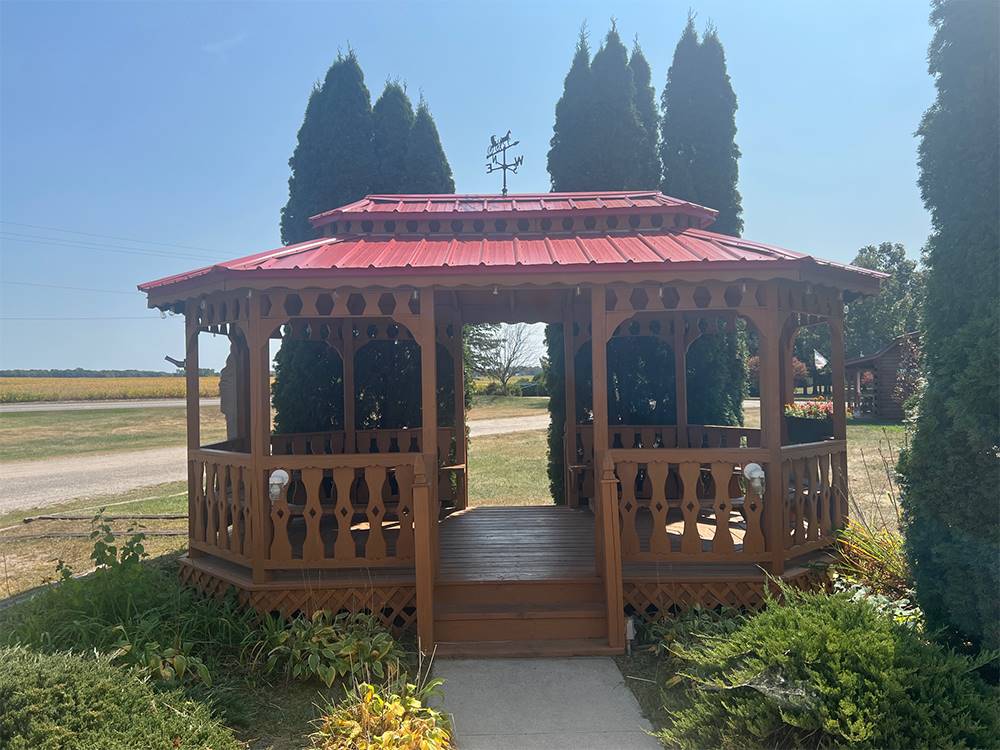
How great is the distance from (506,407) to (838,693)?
37.2 meters

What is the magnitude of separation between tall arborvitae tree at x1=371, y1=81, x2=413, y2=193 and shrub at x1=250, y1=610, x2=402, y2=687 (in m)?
8.13

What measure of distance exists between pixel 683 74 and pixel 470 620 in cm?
1169

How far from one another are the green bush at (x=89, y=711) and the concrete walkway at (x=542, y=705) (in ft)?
4.54

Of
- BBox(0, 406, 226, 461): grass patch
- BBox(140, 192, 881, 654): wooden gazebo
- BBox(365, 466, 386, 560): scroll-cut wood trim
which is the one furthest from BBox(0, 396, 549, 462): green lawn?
BBox(365, 466, 386, 560): scroll-cut wood trim

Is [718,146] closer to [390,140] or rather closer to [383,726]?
[390,140]

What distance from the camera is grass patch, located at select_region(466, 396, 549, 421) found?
1398 inches

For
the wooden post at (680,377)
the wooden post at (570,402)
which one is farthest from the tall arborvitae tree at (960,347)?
the wooden post at (570,402)

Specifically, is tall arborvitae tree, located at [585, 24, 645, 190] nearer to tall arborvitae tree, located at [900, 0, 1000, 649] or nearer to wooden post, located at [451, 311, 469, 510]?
wooden post, located at [451, 311, 469, 510]

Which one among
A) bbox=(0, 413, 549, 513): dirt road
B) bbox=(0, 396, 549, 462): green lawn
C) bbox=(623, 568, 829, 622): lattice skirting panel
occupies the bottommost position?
bbox=(0, 413, 549, 513): dirt road

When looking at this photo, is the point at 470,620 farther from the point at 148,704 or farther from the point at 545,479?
the point at 545,479

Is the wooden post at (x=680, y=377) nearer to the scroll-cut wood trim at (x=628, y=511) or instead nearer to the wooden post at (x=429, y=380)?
the scroll-cut wood trim at (x=628, y=511)

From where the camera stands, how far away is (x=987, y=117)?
413 cm

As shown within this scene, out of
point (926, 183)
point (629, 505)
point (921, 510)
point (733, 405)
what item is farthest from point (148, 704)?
point (733, 405)

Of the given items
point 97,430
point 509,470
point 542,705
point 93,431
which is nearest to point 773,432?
point 542,705
